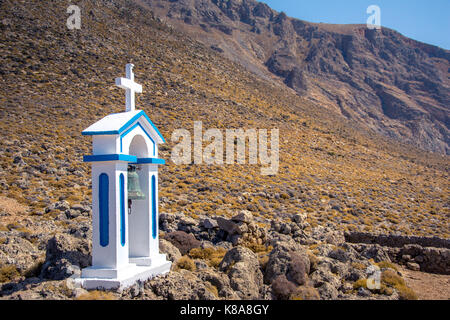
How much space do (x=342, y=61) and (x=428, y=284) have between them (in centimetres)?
9633

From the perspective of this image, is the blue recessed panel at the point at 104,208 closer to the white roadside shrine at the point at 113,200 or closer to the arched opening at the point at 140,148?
the white roadside shrine at the point at 113,200

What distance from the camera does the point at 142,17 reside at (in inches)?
1994

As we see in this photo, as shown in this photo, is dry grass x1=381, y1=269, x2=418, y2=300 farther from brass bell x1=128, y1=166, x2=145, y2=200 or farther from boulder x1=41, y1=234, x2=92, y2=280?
boulder x1=41, y1=234, x2=92, y2=280

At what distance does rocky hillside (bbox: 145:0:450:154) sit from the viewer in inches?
3260

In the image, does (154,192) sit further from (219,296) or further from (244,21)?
(244,21)

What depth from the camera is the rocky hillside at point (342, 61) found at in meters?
82.8

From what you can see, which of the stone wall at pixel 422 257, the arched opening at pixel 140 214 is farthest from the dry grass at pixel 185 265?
the stone wall at pixel 422 257

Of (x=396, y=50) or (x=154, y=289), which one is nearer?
(x=154, y=289)

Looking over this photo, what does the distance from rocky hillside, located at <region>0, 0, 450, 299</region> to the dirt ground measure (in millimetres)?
895

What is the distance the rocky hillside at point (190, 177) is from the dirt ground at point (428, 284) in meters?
0.89

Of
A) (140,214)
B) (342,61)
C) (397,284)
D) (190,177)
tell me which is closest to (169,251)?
(140,214)

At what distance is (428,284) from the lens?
939 centimetres
